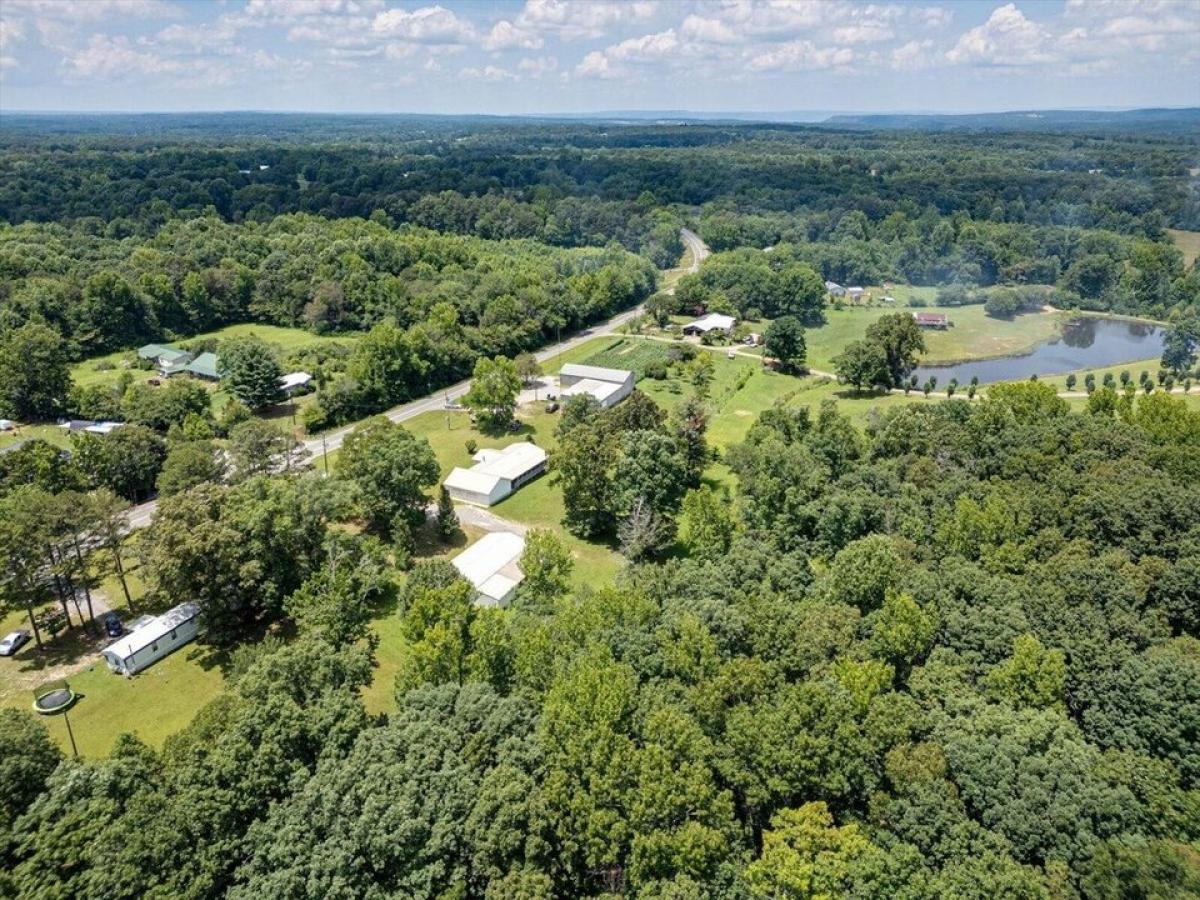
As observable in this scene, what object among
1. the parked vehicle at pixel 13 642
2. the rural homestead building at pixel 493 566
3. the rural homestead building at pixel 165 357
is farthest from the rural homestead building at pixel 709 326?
the parked vehicle at pixel 13 642

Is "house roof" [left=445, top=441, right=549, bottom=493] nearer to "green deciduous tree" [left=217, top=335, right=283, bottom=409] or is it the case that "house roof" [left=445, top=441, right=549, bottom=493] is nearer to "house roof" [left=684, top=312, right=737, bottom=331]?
"green deciduous tree" [left=217, top=335, right=283, bottom=409]

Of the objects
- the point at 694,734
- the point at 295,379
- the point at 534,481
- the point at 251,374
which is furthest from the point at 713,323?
the point at 694,734

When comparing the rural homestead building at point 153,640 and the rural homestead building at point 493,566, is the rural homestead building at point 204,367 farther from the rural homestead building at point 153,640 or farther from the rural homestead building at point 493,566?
the rural homestead building at point 493,566

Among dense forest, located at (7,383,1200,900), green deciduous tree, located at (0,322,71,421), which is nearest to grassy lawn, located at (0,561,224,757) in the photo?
dense forest, located at (7,383,1200,900)

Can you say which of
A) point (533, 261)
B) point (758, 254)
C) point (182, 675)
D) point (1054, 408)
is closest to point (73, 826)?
point (182, 675)

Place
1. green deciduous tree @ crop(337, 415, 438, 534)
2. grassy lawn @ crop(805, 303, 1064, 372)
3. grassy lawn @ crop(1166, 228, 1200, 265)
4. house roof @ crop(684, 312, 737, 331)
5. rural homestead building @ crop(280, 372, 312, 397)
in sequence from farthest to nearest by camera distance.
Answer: grassy lawn @ crop(1166, 228, 1200, 265)
house roof @ crop(684, 312, 737, 331)
grassy lawn @ crop(805, 303, 1064, 372)
rural homestead building @ crop(280, 372, 312, 397)
green deciduous tree @ crop(337, 415, 438, 534)

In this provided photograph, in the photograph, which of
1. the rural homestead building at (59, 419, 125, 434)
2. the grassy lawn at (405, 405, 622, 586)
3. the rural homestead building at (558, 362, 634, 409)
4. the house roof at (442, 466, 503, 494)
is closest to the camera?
the grassy lawn at (405, 405, 622, 586)

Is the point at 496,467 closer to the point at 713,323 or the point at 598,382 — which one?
the point at 598,382
